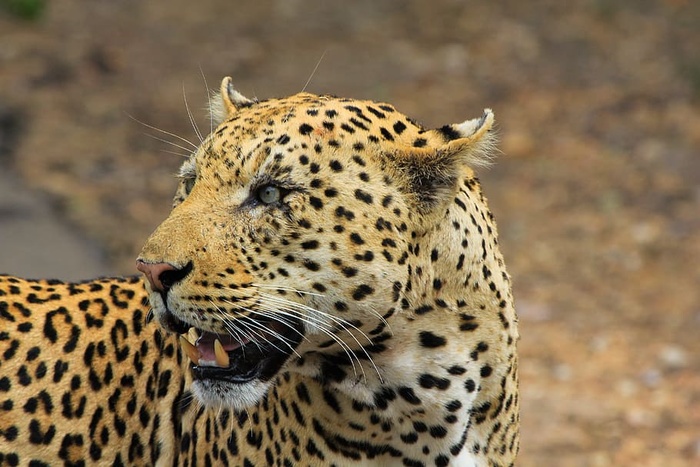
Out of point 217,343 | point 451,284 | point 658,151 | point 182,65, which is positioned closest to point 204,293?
point 217,343

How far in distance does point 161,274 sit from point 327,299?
2.20 ft

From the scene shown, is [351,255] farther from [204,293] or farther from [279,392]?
[279,392]

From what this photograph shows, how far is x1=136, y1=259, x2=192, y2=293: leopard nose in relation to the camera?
14.8 feet

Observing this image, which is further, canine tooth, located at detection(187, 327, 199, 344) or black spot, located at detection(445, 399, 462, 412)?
canine tooth, located at detection(187, 327, 199, 344)

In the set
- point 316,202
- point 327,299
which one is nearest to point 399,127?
point 316,202

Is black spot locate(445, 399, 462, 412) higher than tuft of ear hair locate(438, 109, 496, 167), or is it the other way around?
tuft of ear hair locate(438, 109, 496, 167)

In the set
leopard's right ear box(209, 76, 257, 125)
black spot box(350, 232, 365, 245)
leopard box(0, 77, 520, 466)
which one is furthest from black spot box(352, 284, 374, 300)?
leopard's right ear box(209, 76, 257, 125)

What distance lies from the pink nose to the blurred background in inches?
194

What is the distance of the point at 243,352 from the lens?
4.80m

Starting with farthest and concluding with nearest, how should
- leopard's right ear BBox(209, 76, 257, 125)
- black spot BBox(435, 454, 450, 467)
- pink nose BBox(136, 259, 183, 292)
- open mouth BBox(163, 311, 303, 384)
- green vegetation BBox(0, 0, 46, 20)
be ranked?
green vegetation BBox(0, 0, 46, 20)
leopard's right ear BBox(209, 76, 257, 125)
black spot BBox(435, 454, 450, 467)
open mouth BBox(163, 311, 303, 384)
pink nose BBox(136, 259, 183, 292)

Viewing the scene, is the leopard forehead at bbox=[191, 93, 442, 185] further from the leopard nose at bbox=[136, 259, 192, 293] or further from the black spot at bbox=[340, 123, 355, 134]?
the leopard nose at bbox=[136, 259, 192, 293]

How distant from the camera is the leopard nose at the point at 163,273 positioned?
14.8ft

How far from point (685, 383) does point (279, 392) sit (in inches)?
227

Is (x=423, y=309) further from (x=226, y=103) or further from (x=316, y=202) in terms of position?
(x=226, y=103)
